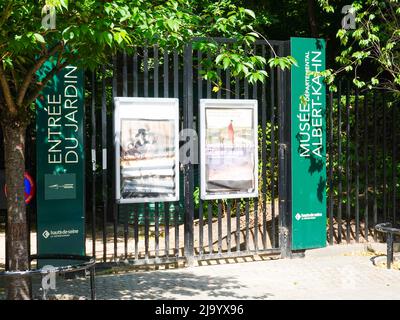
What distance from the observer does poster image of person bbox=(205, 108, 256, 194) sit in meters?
9.60

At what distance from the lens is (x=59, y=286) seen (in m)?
8.20

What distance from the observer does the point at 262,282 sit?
27.4 feet

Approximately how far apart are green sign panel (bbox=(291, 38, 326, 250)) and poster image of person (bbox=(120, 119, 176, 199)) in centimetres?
196

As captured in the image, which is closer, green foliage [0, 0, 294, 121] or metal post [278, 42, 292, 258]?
Answer: green foliage [0, 0, 294, 121]

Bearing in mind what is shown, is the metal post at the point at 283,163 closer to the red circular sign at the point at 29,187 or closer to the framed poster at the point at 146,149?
the framed poster at the point at 146,149

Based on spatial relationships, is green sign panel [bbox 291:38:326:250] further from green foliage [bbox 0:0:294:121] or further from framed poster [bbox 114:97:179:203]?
green foliage [bbox 0:0:294:121]

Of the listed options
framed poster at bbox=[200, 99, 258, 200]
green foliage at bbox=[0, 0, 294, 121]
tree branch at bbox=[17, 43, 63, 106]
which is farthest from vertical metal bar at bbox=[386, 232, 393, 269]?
tree branch at bbox=[17, 43, 63, 106]

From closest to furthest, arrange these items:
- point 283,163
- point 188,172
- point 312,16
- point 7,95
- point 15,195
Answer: point 7,95
point 15,195
point 188,172
point 283,163
point 312,16

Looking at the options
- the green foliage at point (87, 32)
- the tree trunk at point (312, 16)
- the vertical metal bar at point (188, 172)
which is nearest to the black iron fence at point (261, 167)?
the vertical metal bar at point (188, 172)

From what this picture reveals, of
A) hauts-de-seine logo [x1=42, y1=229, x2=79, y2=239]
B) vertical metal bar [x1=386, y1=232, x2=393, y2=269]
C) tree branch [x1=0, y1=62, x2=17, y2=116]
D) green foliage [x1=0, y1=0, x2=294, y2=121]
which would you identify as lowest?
vertical metal bar [x1=386, y1=232, x2=393, y2=269]

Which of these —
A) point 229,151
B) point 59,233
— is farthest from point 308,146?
point 59,233

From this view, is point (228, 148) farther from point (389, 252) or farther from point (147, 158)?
point (389, 252)

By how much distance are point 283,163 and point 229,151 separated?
2.98 feet

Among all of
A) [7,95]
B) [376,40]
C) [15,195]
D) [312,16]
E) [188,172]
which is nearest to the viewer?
[7,95]
